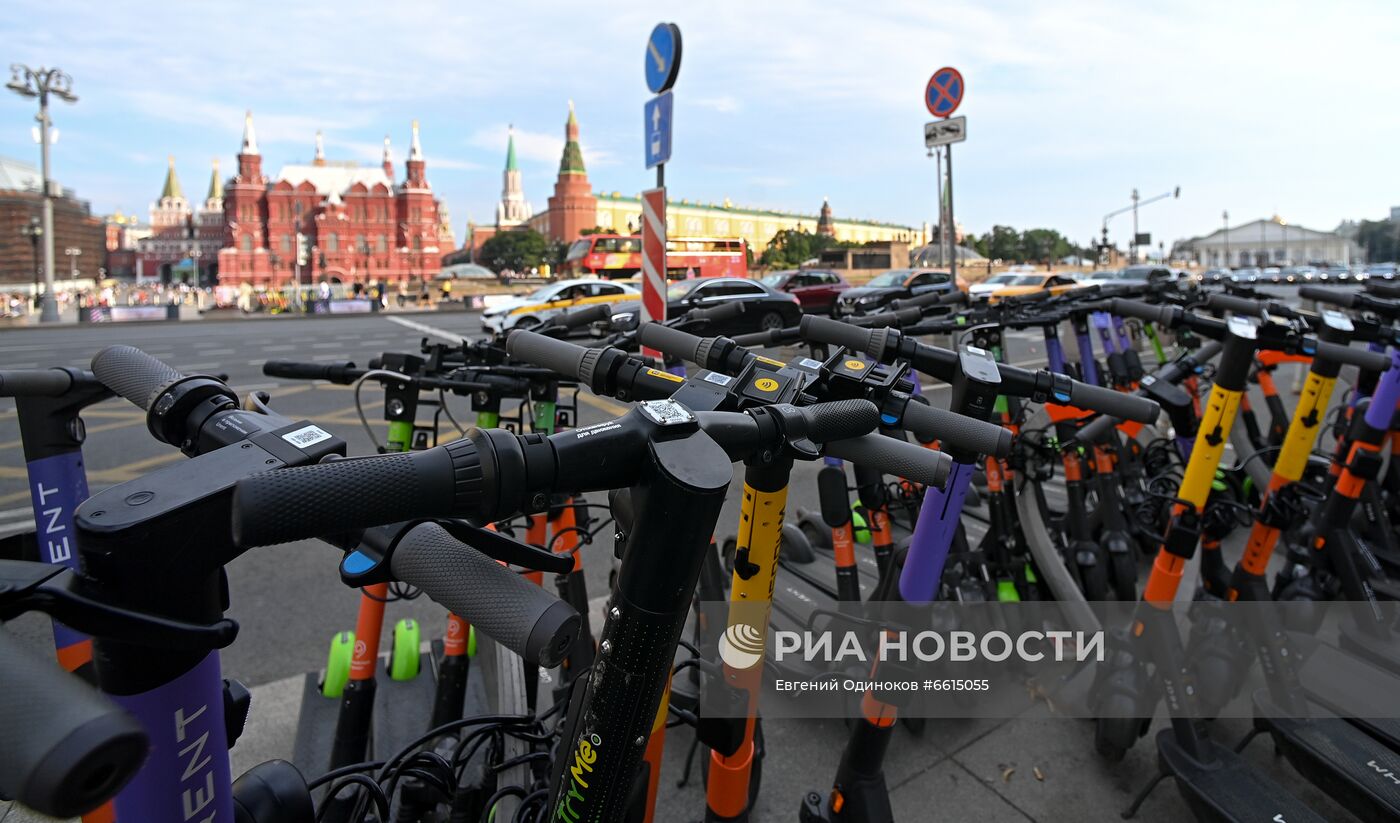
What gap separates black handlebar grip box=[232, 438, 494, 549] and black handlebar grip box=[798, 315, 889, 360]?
1.50 meters

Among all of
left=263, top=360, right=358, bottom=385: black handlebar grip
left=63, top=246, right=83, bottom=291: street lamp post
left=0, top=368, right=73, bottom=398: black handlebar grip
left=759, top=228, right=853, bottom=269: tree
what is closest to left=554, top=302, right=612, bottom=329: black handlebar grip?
left=263, top=360, right=358, bottom=385: black handlebar grip

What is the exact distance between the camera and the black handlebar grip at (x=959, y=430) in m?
1.39

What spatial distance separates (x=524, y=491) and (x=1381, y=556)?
15.1ft

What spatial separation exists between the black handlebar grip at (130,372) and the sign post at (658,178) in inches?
152

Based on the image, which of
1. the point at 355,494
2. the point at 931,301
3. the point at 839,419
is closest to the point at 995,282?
the point at 931,301

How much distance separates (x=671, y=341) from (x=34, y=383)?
149 centimetres

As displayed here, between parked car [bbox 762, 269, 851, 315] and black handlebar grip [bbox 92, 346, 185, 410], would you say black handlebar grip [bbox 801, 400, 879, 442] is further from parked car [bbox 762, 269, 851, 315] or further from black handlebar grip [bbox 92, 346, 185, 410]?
parked car [bbox 762, 269, 851, 315]

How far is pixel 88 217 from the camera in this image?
96.9 m

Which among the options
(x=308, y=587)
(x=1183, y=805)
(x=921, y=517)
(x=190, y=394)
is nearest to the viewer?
(x=190, y=394)

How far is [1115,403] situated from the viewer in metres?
1.83

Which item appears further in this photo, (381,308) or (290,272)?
(290,272)

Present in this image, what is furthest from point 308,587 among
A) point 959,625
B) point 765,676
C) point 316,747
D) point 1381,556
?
point 1381,556

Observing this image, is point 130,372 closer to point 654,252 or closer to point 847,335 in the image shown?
point 847,335

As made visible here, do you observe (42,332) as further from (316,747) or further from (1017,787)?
(1017,787)
